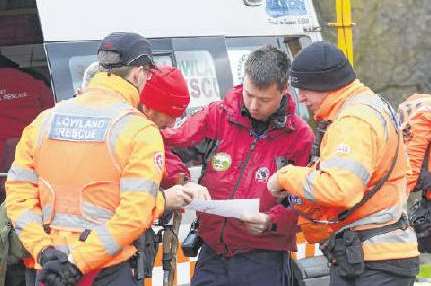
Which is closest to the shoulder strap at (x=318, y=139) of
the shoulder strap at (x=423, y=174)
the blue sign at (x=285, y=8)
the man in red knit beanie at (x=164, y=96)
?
the man in red knit beanie at (x=164, y=96)

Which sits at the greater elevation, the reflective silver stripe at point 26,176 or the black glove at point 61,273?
the reflective silver stripe at point 26,176

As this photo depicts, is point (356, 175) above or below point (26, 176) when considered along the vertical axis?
below

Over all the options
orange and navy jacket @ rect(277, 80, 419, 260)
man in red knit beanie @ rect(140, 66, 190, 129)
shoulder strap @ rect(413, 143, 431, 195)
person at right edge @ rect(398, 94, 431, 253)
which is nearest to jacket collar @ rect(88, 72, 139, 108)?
man in red knit beanie @ rect(140, 66, 190, 129)

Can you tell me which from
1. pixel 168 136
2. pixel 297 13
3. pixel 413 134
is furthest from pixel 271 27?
pixel 168 136

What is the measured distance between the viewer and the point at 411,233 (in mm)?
3553

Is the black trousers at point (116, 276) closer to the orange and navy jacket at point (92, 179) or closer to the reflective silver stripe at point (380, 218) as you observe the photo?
the orange and navy jacket at point (92, 179)

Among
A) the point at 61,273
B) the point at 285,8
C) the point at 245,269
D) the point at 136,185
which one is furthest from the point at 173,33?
the point at 61,273

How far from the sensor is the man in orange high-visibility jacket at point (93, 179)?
305 centimetres

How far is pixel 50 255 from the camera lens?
3.08m

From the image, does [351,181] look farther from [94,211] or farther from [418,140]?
[418,140]

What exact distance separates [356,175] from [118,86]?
3.01 ft

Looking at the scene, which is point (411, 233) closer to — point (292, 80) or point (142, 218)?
point (292, 80)

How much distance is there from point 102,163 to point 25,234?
40 centimetres

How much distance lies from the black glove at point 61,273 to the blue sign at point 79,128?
43cm
